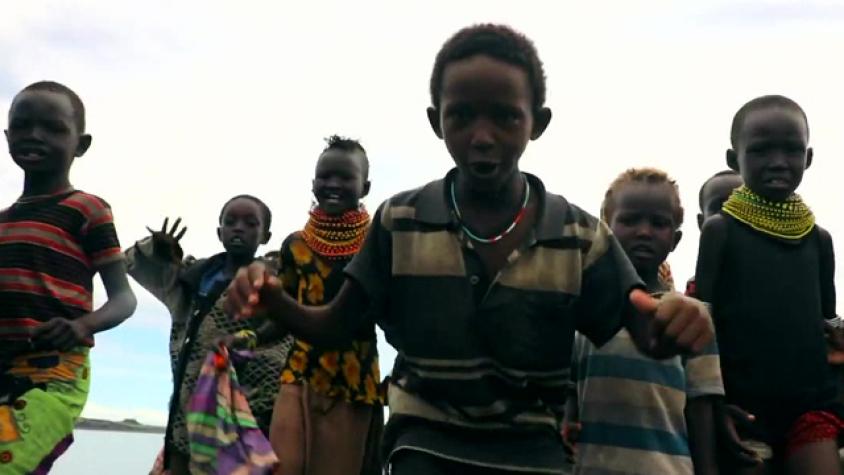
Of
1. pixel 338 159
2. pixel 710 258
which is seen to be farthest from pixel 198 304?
pixel 710 258

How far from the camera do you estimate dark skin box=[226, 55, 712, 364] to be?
283 centimetres

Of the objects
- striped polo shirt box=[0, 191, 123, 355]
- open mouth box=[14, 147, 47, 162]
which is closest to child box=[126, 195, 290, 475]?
striped polo shirt box=[0, 191, 123, 355]

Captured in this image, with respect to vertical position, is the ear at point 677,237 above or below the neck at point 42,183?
below

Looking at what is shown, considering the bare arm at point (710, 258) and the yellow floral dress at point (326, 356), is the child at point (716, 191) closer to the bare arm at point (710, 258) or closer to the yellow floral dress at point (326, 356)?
the bare arm at point (710, 258)

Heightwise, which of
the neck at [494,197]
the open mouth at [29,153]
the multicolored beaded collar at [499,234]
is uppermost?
the open mouth at [29,153]

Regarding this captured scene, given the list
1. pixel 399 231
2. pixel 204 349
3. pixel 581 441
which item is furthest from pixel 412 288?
pixel 204 349

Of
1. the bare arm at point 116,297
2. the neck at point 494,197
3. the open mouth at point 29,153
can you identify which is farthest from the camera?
the open mouth at point 29,153

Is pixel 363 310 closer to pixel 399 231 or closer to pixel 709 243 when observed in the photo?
pixel 399 231

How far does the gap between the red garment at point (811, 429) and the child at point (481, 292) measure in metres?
1.86

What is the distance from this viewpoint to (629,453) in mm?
3826

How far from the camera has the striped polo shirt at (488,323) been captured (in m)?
2.73

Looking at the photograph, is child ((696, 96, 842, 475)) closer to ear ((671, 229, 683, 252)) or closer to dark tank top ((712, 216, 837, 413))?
dark tank top ((712, 216, 837, 413))

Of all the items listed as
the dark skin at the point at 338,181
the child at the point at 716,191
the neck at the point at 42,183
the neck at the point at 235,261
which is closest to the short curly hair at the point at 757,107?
the child at the point at 716,191

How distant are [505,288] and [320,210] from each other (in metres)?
3.18
